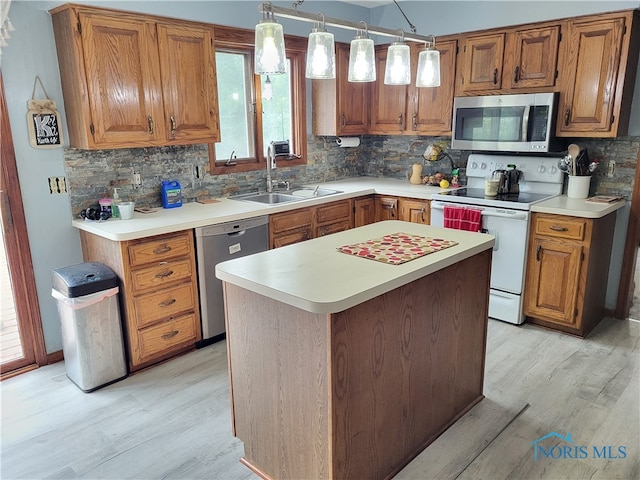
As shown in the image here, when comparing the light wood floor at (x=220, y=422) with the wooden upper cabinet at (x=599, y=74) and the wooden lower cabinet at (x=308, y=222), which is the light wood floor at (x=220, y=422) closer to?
the wooden lower cabinet at (x=308, y=222)

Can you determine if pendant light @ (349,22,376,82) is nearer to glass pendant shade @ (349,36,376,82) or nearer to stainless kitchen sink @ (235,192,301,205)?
glass pendant shade @ (349,36,376,82)

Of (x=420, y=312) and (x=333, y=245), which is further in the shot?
(x=333, y=245)

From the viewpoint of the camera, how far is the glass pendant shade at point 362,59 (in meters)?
1.93

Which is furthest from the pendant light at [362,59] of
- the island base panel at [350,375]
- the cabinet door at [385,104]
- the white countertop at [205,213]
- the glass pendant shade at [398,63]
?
the cabinet door at [385,104]

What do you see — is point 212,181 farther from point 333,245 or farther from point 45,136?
point 333,245

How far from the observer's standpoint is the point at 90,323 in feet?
8.96

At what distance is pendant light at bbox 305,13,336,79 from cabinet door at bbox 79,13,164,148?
1.59 meters

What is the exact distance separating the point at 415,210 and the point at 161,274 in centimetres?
218

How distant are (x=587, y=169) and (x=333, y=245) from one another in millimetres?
2355

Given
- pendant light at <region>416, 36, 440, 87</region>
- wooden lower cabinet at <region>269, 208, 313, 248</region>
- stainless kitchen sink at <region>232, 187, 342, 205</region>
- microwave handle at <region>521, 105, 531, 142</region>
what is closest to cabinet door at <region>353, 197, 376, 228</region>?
stainless kitchen sink at <region>232, 187, 342, 205</region>

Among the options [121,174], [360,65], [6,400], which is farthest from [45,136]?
[360,65]

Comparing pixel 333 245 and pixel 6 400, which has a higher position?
pixel 333 245

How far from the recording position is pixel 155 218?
3113mm

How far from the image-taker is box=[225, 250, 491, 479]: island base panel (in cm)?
175
